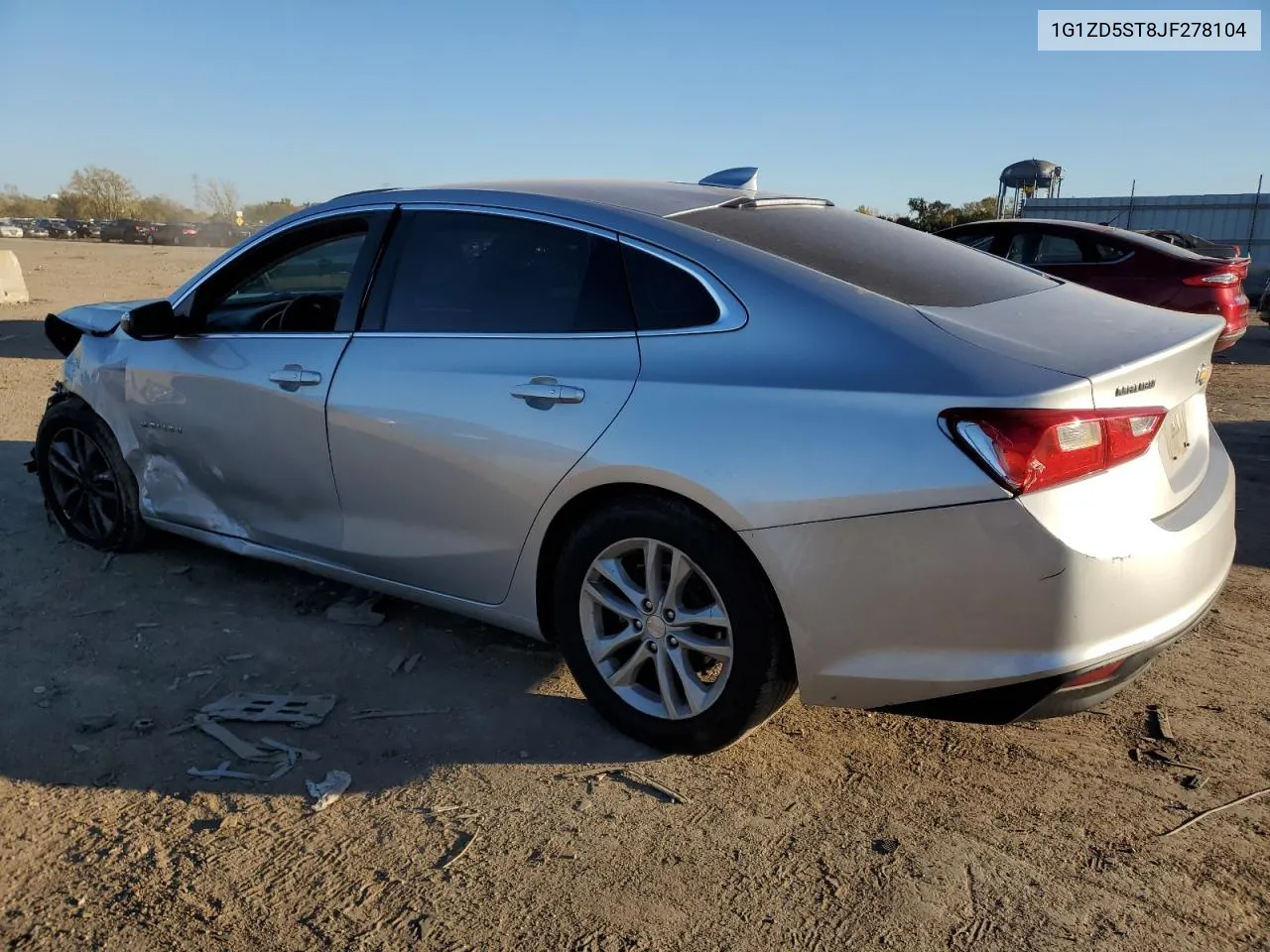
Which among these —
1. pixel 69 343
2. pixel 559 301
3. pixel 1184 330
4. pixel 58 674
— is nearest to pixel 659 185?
pixel 559 301

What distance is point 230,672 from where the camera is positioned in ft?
12.1

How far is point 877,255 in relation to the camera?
330cm

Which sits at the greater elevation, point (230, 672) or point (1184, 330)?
point (1184, 330)

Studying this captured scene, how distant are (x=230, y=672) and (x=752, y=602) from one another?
202cm

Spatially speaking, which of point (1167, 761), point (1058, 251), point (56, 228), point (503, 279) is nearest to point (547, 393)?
point (503, 279)

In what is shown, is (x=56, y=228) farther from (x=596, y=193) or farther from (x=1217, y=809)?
(x=1217, y=809)

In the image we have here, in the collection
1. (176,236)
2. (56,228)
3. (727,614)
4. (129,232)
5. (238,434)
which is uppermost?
(56,228)

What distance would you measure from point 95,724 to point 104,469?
1777mm

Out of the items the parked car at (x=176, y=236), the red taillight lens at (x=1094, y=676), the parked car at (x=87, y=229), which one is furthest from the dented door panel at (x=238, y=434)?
the parked car at (x=87, y=229)

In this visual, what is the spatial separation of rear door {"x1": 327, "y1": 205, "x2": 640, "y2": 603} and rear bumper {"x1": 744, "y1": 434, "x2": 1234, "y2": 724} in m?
0.80

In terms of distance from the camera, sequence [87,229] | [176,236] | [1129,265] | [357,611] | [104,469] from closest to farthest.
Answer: [357,611], [104,469], [1129,265], [176,236], [87,229]

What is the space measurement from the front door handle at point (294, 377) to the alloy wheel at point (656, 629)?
4.45 ft

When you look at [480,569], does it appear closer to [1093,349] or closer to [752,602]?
[752,602]

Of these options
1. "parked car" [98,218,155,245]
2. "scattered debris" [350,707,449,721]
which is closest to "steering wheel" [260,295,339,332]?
"scattered debris" [350,707,449,721]
